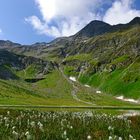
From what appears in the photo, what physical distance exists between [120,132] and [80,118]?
23.7ft

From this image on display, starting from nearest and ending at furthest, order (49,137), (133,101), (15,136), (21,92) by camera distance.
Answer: (15,136) → (49,137) → (21,92) → (133,101)

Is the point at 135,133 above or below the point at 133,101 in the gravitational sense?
below

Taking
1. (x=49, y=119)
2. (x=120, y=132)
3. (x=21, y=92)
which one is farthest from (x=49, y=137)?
(x=21, y=92)

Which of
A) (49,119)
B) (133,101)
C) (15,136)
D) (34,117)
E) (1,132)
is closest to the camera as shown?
(15,136)

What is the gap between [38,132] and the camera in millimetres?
16688

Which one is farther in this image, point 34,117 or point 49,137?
point 34,117

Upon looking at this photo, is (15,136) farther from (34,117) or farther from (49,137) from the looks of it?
(34,117)

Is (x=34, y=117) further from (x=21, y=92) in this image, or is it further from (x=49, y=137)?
(x=21, y=92)

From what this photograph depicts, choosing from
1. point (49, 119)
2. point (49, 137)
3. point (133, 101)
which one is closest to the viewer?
point (49, 137)

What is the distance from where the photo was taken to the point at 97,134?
18.1 m

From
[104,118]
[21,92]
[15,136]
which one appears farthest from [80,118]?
[21,92]

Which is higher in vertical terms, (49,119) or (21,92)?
(21,92)

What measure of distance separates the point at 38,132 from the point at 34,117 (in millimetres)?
9993

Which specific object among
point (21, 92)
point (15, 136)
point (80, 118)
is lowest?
point (15, 136)
